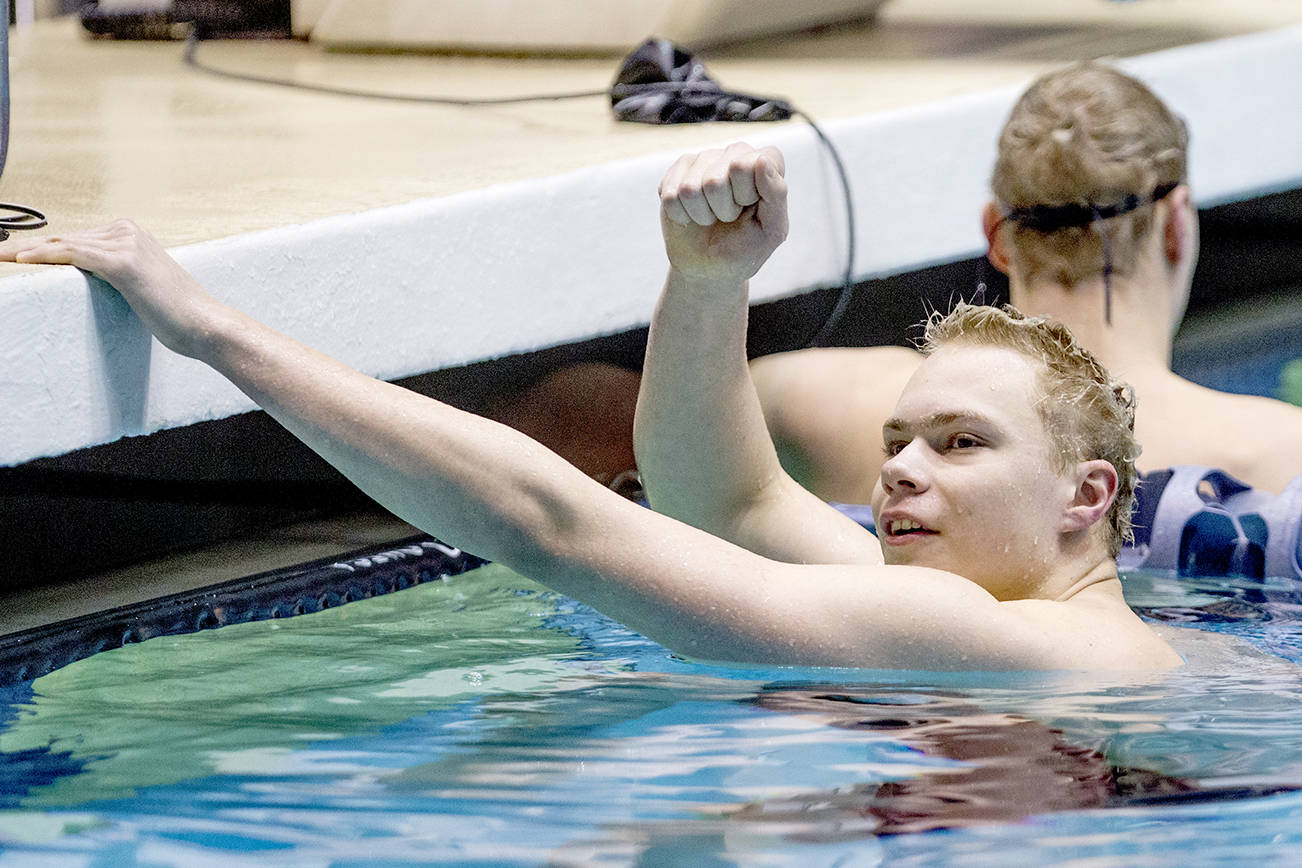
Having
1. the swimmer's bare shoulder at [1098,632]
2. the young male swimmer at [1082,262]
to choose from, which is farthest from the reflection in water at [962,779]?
the young male swimmer at [1082,262]

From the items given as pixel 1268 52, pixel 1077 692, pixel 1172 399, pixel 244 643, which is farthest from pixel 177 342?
pixel 1268 52

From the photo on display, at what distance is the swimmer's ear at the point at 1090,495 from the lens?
5.42 feet

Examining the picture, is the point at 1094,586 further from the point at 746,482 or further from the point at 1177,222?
the point at 1177,222

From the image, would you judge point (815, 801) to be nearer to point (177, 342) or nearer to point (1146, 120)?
point (177, 342)

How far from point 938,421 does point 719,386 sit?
0.87 feet

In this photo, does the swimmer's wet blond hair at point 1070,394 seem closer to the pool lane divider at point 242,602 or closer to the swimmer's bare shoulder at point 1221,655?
the swimmer's bare shoulder at point 1221,655

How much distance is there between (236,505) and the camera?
2.20m

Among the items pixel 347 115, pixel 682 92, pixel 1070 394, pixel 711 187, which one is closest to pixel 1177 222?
pixel 682 92

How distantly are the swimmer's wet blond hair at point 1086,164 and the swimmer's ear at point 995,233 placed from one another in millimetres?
22

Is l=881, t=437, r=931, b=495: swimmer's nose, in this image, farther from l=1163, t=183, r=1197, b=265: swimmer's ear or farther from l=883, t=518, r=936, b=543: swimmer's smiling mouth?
l=1163, t=183, r=1197, b=265: swimmer's ear

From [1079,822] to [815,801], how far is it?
196mm

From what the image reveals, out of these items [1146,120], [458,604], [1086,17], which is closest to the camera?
[458,604]

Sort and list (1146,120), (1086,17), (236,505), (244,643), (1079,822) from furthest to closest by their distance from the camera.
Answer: (1086,17) < (1146,120) < (236,505) < (244,643) < (1079,822)

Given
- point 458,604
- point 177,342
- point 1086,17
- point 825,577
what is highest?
point 1086,17
